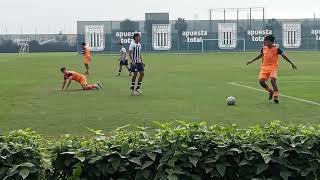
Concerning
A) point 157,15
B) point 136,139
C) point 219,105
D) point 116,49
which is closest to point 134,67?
point 219,105

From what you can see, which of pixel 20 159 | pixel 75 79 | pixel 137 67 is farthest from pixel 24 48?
pixel 20 159

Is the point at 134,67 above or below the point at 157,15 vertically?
below

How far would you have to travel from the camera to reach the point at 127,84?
2541cm

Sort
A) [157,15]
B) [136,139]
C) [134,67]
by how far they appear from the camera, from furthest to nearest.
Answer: [157,15] < [134,67] < [136,139]

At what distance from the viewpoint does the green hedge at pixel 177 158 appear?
527cm

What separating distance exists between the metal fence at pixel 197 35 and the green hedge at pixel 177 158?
229ft

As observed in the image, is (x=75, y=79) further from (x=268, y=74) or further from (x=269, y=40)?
(x=269, y=40)

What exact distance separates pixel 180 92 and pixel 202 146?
15641 millimetres

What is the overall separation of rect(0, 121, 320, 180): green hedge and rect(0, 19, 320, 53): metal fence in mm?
69713

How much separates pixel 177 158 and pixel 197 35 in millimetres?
74646

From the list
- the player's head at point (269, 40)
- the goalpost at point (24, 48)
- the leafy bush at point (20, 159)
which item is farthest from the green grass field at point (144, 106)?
the goalpost at point (24, 48)

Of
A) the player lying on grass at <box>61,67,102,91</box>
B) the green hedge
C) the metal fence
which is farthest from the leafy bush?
the metal fence

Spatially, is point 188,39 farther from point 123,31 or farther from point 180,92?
point 180,92

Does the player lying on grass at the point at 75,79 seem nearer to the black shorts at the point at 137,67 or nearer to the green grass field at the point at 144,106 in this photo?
the green grass field at the point at 144,106
